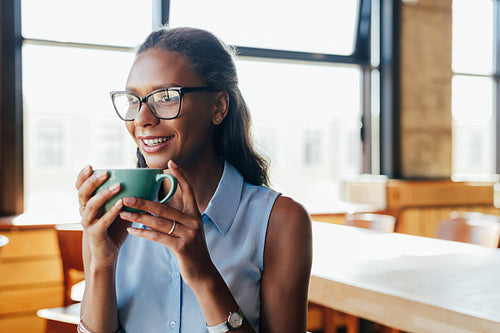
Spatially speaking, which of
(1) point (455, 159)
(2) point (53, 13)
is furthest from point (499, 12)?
(2) point (53, 13)

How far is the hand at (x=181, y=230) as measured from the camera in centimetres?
74

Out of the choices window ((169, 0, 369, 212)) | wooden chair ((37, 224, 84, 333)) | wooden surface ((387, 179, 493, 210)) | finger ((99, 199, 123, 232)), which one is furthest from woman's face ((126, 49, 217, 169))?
wooden surface ((387, 179, 493, 210))

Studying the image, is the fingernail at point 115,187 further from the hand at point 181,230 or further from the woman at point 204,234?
the woman at point 204,234

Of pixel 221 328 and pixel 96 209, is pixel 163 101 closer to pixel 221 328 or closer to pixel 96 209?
pixel 96 209

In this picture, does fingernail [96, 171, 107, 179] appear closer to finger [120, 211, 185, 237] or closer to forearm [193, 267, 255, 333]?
finger [120, 211, 185, 237]

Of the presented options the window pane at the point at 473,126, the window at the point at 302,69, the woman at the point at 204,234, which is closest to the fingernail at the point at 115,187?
the woman at the point at 204,234

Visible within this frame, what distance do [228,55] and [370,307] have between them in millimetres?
741

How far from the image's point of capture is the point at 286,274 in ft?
3.26

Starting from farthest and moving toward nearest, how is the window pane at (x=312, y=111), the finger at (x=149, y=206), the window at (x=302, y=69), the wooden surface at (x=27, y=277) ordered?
the window pane at (x=312, y=111) → the window at (x=302, y=69) → the wooden surface at (x=27, y=277) → the finger at (x=149, y=206)

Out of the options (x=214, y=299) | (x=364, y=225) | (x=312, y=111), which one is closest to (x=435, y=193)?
(x=312, y=111)

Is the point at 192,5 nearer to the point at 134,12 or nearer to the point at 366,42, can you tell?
the point at 134,12

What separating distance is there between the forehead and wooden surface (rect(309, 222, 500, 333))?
0.74 meters

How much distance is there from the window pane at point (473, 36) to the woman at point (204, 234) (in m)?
4.43

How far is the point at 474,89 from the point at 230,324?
5.06m
